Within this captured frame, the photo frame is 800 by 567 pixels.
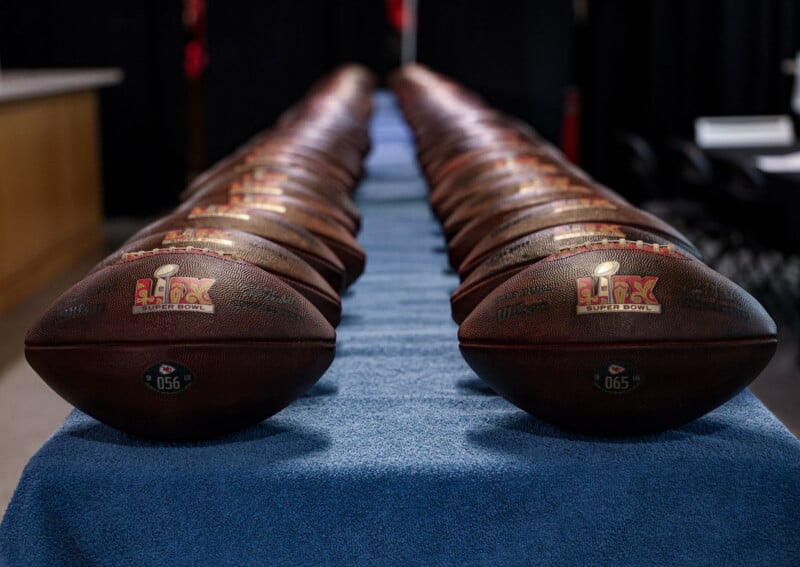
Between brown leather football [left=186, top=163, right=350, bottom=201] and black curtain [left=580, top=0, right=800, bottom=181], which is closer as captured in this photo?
brown leather football [left=186, top=163, right=350, bottom=201]

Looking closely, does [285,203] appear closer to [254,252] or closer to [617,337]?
[254,252]

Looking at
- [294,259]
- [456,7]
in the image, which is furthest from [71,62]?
[294,259]

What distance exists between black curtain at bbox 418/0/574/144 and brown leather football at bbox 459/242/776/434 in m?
6.56

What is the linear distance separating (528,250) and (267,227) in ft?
1.11

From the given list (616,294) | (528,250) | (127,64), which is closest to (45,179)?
(127,64)

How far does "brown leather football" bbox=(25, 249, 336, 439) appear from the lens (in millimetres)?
917

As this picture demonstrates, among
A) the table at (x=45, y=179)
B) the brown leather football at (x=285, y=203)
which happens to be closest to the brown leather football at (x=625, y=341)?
the brown leather football at (x=285, y=203)

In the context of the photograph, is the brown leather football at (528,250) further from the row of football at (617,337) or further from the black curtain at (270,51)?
the black curtain at (270,51)

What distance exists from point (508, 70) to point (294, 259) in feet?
21.3

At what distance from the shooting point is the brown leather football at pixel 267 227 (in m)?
1.24

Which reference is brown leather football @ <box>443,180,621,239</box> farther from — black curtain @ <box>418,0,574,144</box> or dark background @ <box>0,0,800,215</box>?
black curtain @ <box>418,0,574,144</box>

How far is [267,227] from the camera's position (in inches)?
49.9

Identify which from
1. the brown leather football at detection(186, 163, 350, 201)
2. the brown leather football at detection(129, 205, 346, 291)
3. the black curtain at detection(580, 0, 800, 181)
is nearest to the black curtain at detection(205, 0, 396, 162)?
the black curtain at detection(580, 0, 800, 181)

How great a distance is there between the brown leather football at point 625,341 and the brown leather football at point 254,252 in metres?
0.28
